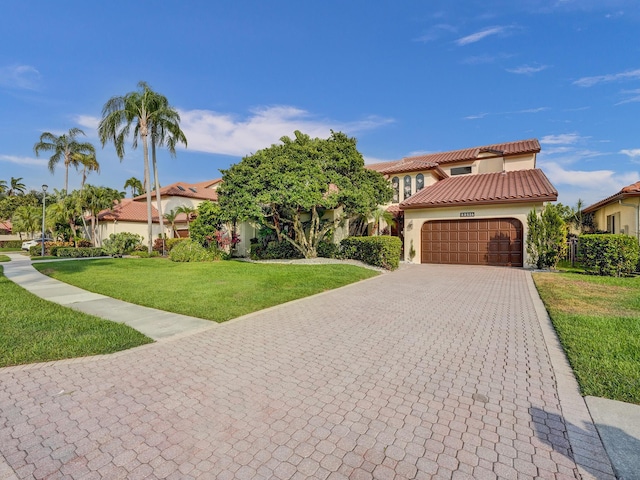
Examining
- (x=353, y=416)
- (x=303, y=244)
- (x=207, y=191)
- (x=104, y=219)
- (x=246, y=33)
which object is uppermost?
(x=246, y=33)

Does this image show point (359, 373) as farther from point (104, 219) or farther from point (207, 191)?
point (207, 191)

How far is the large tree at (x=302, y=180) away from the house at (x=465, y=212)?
2.76 meters

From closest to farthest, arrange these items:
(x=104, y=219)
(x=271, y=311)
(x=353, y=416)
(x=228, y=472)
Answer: (x=228, y=472), (x=353, y=416), (x=271, y=311), (x=104, y=219)

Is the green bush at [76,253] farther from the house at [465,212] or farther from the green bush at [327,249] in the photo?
the house at [465,212]

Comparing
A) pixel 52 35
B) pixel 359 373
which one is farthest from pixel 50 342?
pixel 52 35

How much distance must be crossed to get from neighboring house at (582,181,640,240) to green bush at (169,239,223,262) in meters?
21.9

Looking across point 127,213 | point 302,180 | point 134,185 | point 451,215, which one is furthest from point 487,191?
point 134,185

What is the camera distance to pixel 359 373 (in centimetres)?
408

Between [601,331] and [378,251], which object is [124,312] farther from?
[378,251]

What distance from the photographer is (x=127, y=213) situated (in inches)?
1314

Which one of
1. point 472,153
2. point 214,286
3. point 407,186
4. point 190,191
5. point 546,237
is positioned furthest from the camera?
point 190,191

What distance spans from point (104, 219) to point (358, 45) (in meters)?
29.8

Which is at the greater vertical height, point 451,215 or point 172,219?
point 172,219

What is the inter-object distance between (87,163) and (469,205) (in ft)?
124
